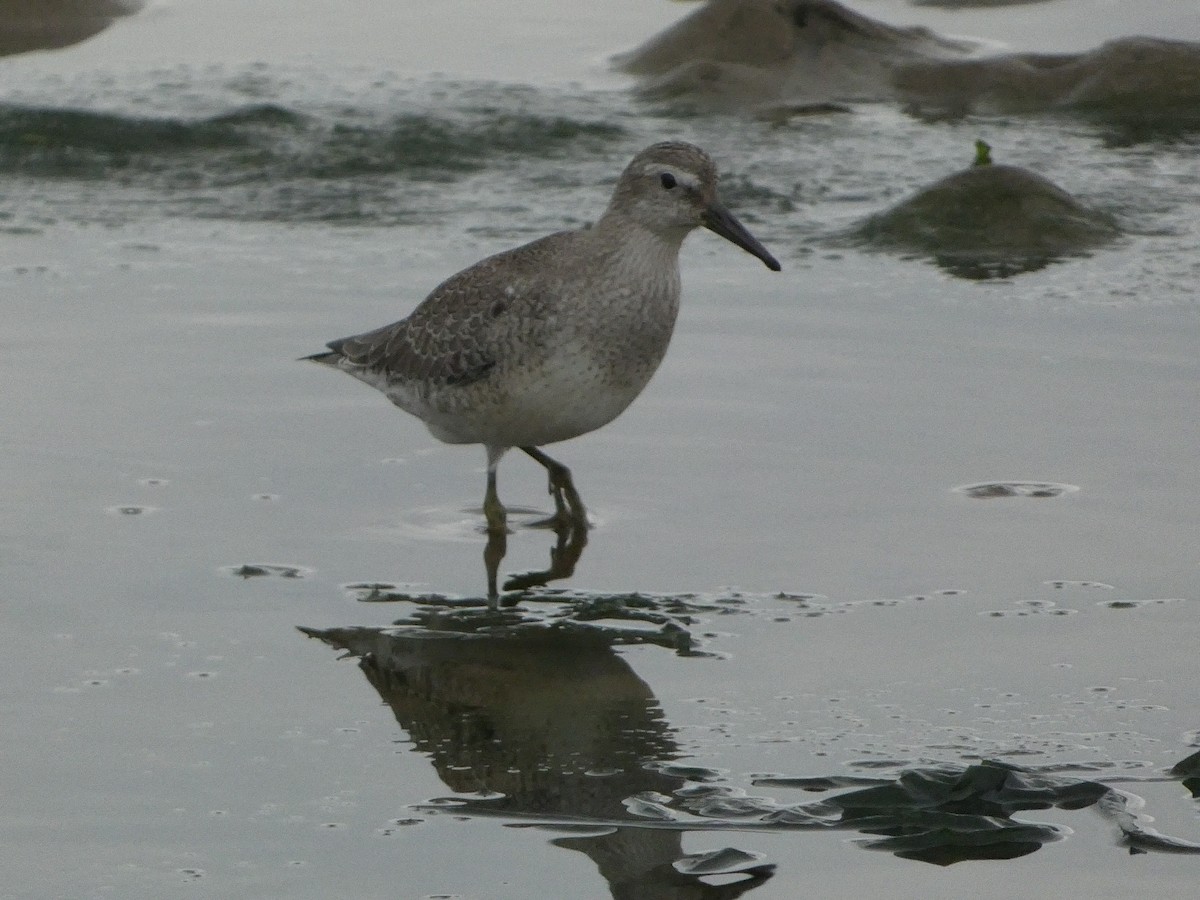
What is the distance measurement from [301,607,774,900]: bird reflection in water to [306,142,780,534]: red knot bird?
101 centimetres

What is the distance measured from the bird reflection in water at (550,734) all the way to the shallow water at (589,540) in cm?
2

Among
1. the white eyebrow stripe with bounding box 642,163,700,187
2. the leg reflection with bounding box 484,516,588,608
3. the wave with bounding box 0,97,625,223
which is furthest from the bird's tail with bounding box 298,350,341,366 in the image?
the wave with bounding box 0,97,625,223

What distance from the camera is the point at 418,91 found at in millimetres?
14109

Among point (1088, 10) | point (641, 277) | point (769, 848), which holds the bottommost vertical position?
point (769, 848)

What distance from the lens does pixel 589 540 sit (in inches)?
298

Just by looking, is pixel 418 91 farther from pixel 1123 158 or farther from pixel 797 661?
pixel 797 661

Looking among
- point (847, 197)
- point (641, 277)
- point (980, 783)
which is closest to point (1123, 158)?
point (847, 197)

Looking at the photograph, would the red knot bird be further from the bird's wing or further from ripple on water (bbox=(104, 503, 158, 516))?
ripple on water (bbox=(104, 503, 158, 516))

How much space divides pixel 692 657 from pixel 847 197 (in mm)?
5937

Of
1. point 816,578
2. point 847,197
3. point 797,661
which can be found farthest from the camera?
point 847,197

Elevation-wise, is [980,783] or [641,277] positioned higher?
[641,277]

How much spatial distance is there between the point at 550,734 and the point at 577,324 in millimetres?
2116

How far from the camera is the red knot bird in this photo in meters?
7.61

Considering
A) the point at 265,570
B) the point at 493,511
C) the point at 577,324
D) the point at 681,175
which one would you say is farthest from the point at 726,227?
the point at 265,570
